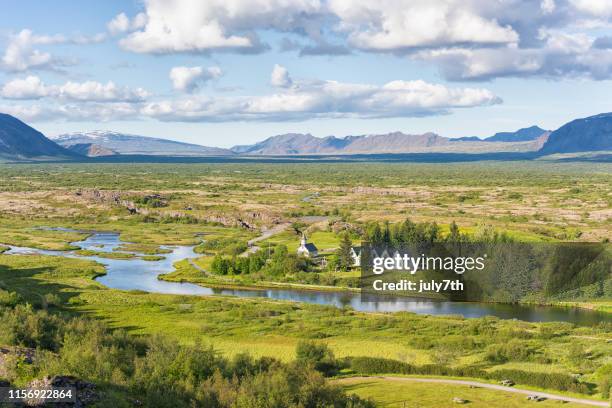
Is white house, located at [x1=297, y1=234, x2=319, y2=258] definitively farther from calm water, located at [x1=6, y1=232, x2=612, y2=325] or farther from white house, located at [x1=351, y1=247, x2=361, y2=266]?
calm water, located at [x1=6, y1=232, x2=612, y2=325]

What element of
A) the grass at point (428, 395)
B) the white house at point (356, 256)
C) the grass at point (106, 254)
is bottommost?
the grass at point (428, 395)

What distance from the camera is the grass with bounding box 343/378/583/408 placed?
131 ft

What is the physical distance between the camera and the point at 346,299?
7556cm

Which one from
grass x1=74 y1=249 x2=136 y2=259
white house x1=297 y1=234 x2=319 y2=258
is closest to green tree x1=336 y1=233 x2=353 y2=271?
white house x1=297 y1=234 x2=319 y2=258

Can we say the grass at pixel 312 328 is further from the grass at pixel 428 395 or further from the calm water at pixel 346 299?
the grass at pixel 428 395

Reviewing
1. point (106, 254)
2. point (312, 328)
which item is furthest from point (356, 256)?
point (106, 254)

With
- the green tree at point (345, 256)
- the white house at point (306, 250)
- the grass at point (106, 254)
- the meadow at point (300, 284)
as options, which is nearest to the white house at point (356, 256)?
the green tree at point (345, 256)

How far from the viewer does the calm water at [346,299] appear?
69.2 meters

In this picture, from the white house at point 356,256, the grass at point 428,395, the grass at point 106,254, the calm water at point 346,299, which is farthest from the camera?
the grass at point 106,254

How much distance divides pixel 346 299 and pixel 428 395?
34.3 metres

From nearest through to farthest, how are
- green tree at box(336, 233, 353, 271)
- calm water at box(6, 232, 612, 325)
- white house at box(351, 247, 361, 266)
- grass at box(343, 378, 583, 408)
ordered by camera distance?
grass at box(343, 378, 583, 408), calm water at box(6, 232, 612, 325), green tree at box(336, 233, 353, 271), white house at box(351, 247, 361, 266)

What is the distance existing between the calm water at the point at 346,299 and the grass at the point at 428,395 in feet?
85.2

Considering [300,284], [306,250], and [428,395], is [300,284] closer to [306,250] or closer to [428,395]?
[306,250]

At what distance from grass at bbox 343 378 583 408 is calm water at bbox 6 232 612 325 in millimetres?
25964
